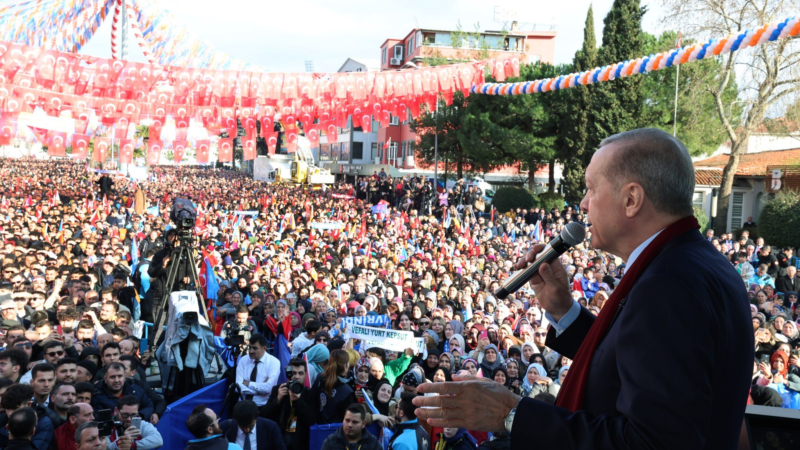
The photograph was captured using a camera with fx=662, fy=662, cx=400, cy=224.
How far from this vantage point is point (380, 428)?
598 cm

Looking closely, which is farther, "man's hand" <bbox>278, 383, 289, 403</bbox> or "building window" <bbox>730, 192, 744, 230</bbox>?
"building window" <bbox>730, 192, 744, 230</bbox>

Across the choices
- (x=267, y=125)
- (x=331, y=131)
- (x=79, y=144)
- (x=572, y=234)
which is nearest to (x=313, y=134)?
(x=331, y=131)

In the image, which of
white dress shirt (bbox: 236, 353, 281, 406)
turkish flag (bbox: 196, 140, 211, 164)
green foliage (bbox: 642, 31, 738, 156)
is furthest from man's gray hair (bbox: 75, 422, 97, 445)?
green foliage (bbox: 642, 31, 738, 156)

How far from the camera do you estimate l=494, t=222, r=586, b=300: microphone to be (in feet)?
6.52

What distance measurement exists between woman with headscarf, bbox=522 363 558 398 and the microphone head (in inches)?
199

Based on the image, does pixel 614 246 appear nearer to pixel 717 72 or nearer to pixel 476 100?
pixel 717 72

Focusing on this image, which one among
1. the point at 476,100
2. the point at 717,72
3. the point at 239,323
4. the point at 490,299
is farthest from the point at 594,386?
the point at 476,100

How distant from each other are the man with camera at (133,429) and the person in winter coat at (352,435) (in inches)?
54.0

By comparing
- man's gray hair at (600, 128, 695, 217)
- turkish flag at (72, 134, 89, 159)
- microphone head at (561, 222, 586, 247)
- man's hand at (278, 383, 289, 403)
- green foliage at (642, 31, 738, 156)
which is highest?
green foliage at (642, 31, 738, 156)

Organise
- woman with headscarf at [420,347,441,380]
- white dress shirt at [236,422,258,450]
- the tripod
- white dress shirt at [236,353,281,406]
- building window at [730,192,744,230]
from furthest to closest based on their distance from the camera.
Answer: building window at [730,192,744,230]
woman with headscarf at [420,347,441,380]
the tripod
white dress shirt at [236,353,281,406]
white dress shirt at [236,422,258,450]

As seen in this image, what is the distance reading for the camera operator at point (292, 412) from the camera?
642cm

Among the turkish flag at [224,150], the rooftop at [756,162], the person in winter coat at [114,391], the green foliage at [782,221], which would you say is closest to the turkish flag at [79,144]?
the turkish flag at [224,150]

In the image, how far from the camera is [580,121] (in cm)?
2836

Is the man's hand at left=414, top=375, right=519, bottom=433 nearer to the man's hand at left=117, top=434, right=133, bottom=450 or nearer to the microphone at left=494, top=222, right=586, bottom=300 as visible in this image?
the microphone at left=494, top=222, right=586, bottom=300
